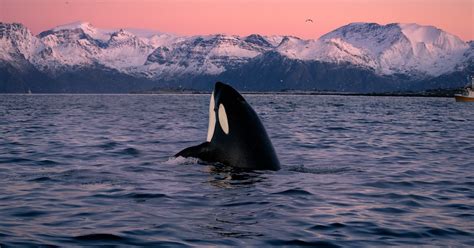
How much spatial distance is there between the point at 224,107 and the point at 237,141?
109 cm

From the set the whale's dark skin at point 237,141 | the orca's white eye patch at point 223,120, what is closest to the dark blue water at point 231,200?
the whale's dark skin at point 237,141

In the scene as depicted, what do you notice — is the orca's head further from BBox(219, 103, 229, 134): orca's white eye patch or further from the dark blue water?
the dark blue water

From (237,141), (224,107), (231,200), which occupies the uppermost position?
(224,107)

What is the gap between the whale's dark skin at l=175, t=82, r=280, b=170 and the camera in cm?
1532

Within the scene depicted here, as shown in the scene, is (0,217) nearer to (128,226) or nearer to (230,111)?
(128,226)

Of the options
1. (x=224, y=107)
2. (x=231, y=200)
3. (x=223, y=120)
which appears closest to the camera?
(x=231, y=200)

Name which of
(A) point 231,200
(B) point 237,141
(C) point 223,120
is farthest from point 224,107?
(A) point 231,200

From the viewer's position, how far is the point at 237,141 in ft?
50.5

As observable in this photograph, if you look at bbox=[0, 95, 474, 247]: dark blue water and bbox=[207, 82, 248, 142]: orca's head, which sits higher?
bbox=[207, 82, 248, 142]: orca's head

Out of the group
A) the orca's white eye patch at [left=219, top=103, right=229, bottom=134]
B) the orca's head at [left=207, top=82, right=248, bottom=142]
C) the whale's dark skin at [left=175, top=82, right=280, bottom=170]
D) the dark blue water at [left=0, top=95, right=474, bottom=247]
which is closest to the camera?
the dark blue water at [left=0, top=95, right=474, bottom=247]

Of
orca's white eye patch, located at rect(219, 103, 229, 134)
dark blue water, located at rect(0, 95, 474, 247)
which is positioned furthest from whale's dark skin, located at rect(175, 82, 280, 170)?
dark blue water, located at rect(0, 95, 474, 247)

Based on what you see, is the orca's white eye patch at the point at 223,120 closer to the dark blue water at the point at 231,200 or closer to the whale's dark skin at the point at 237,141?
the whale's dark skin at the point at 237,141

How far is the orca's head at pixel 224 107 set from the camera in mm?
15680

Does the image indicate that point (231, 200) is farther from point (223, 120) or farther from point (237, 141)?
point (223, 120)
